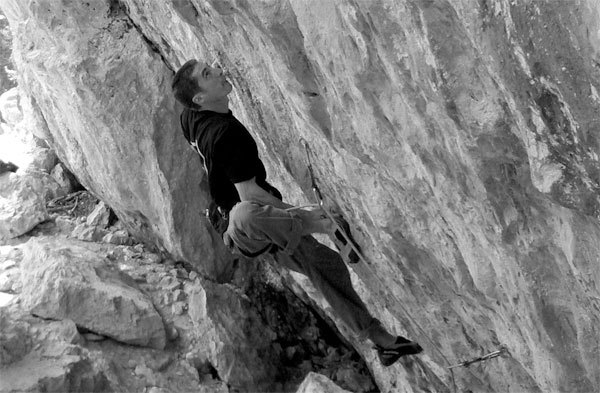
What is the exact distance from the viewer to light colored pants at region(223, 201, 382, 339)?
366 centimetres

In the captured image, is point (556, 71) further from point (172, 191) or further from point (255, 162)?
point (172, 191)

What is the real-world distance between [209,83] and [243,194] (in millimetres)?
652

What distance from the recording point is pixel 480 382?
13.2 feet

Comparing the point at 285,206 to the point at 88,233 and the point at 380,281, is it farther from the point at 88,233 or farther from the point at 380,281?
the point at 88,233

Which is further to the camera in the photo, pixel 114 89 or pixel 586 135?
pixel 114 89

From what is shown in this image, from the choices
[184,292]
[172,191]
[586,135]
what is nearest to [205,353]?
[184,292]

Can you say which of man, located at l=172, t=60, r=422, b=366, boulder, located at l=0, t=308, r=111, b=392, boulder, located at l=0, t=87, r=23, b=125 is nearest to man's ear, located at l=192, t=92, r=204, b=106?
man, located at l=172, t=60, r=422, b=366

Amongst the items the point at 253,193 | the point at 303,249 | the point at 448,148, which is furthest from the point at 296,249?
the point at 448,148

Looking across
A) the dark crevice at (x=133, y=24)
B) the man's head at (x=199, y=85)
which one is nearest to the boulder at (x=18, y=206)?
the dark crevice at (x=133, y=24)

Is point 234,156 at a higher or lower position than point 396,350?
higher

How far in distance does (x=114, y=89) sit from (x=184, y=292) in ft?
6.66

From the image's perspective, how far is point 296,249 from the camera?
4.01m

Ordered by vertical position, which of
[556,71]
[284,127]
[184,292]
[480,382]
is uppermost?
[556,71]

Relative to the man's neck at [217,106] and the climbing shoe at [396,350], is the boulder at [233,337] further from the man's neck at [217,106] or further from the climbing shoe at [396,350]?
the man's neck at [217,106]
